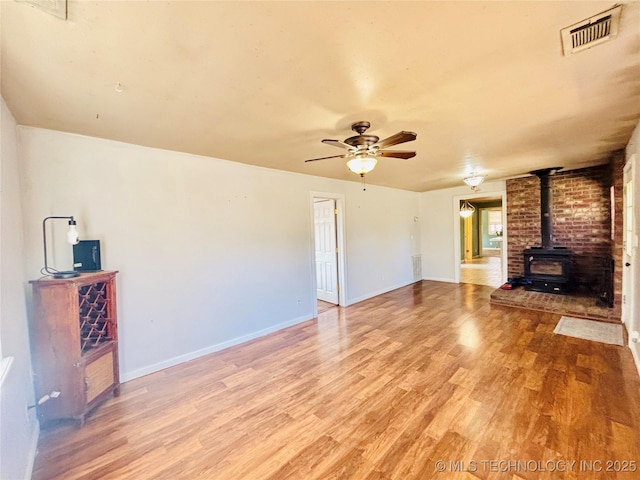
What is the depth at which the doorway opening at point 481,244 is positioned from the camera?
688 cm

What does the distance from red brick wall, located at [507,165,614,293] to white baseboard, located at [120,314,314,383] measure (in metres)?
5.12

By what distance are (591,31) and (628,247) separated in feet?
11.4

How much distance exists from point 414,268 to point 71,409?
22.4ft

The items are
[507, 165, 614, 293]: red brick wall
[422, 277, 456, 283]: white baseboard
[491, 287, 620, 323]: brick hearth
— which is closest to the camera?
[491, 287, 620, 323]: brick hearth

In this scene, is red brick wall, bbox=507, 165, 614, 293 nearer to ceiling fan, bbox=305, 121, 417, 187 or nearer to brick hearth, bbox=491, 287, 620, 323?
brick hearth, bbox=491, 287, 620, 323

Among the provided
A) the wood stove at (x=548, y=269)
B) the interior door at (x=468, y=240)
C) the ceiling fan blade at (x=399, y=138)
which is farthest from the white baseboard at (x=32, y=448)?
the interior door at (x=468, y=240)

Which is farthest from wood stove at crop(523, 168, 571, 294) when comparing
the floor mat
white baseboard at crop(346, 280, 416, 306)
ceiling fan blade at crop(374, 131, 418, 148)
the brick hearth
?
ceiling fan blade at crop(374, 131, 418, 148)

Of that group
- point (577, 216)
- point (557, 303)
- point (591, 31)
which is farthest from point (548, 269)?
Answer: point (591, 31)

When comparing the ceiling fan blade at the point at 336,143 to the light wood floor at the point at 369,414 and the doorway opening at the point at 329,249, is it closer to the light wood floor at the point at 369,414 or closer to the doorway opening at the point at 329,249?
the light wood floor at the point at 369,414

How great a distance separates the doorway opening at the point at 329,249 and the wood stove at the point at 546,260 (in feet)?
12.2

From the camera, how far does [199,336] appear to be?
3.33 m

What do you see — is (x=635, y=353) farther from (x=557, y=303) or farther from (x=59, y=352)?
(x=59, y=352)

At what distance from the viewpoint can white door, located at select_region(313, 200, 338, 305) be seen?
17.4 feet

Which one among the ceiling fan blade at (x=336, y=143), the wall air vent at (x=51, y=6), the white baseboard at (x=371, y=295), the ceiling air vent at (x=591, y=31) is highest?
the wall air vent at (x=51, y=6)
